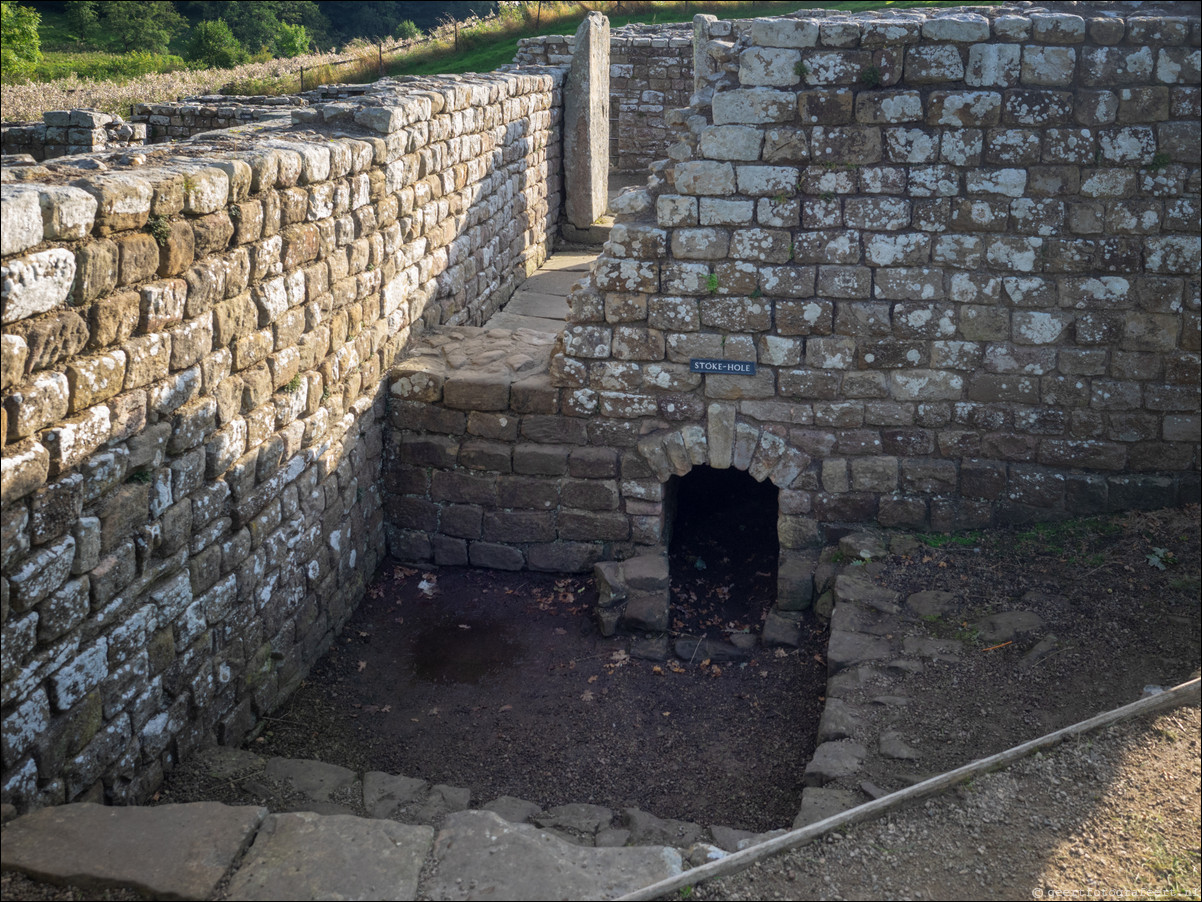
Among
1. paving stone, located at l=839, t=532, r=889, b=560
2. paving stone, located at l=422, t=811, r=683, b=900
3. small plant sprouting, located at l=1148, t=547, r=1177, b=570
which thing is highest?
paving stone, located at l=422, t=811, r=683, b=900

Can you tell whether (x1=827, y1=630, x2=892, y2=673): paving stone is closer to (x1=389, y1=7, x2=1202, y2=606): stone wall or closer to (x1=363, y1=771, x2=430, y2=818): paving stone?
(x1=389, y1=7, x2=1202, y2=606): stone wall

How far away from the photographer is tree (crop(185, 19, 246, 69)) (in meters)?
32.0

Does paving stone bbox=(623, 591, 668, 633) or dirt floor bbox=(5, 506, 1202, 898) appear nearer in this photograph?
dirt floor bbox=(5, 506, 1202, 898)

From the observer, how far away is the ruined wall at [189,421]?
12.5 ft

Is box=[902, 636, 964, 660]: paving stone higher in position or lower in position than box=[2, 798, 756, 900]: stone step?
lower

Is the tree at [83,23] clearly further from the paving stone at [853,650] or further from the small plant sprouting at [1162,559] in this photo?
the small plant sprouting at [1162,559]

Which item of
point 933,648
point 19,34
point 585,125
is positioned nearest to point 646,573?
point 933,648

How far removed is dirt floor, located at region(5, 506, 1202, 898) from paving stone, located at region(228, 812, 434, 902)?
76 centimetres

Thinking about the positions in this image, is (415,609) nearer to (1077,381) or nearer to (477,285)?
(477,285)

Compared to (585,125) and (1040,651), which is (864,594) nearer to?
(1040,651)

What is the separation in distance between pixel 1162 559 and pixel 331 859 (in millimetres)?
5065

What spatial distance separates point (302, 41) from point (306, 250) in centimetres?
3583

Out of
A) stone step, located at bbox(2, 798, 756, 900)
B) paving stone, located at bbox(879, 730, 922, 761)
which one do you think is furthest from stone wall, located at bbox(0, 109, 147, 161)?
paving stone, located at bbox(879, 730, 922, 761)

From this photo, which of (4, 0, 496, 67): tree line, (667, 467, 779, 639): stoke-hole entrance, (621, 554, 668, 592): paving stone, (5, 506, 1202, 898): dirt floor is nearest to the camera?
(5, 506, 1202, 898): dirt floor
